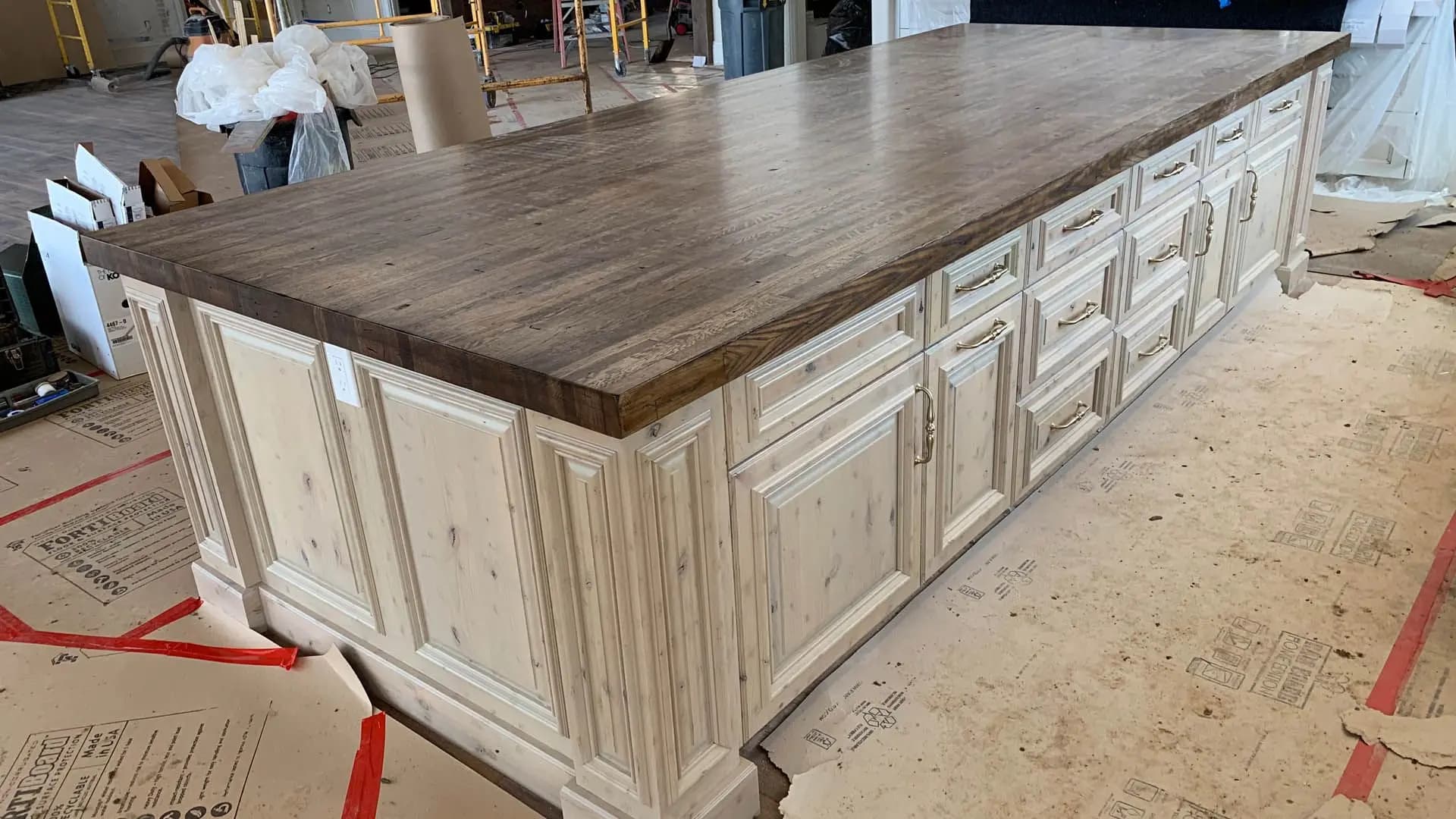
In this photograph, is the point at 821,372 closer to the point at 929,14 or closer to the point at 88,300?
the point at 88,300

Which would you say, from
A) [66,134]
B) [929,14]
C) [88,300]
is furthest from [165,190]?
[66,134]

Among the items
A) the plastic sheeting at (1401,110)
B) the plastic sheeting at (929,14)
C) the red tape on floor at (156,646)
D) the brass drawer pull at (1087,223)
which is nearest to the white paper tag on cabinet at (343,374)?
the red tape on floor at (156,646)

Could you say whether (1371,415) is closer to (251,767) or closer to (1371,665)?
(1371,665)

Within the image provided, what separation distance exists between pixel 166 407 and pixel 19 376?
5.19 ft

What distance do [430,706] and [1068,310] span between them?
141 cm

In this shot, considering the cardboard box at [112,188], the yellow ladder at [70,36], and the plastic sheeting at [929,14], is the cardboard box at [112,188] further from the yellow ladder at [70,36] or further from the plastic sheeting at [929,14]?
the yellow ladder at [70,36]

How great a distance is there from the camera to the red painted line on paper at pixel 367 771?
1.61 m

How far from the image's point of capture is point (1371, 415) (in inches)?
104

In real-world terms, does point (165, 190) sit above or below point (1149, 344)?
above

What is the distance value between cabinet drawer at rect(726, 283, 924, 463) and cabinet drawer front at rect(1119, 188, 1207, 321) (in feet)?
2.99

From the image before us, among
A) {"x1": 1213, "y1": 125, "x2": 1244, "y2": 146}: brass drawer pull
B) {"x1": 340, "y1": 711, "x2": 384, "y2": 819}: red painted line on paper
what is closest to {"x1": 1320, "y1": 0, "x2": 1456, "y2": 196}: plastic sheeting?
{"x1": 1213, "y1": 125, "x2": 1244, "y2": 146}: brass drawer pull

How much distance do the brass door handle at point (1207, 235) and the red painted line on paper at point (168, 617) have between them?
2.45 meters

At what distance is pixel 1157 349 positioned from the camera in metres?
2.66

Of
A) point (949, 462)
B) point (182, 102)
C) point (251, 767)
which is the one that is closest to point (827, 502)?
point (949, 462)
